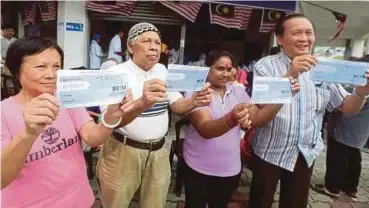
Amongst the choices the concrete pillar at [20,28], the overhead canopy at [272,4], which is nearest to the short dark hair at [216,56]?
the overhead canopy at [272,4]

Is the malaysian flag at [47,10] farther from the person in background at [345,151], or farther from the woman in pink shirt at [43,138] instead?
the woman in pink shirt at [43,138]

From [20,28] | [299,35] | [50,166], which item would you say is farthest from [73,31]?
[50,166]

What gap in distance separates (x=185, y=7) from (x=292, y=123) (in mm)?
5173

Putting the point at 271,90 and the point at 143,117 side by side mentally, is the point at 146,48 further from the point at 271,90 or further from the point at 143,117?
the point at 271,90

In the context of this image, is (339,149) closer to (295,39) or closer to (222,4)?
(295,39)

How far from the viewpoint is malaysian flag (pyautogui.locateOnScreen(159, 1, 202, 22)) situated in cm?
650

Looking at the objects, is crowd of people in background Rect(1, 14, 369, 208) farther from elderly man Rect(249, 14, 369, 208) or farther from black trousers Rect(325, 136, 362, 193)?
black trousers Rect(325, 136, 362, 193)

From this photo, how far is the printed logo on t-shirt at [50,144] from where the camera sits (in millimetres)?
1187

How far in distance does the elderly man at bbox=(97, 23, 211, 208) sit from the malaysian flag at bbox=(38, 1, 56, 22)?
579 cm

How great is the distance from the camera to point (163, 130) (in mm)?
1872

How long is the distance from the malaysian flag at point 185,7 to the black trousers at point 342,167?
415cm

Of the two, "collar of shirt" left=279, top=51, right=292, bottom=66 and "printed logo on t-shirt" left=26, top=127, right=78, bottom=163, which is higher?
"collar of shirt" left=279, top=51, right=292, bottom=66

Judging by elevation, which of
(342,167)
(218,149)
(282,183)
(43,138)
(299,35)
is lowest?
(342,167)

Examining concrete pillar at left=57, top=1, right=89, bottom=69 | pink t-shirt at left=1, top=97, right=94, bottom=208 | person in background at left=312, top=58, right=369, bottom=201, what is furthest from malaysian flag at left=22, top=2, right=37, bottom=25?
pink t-shirt at left=1, top=97, right=94, bottom=208
